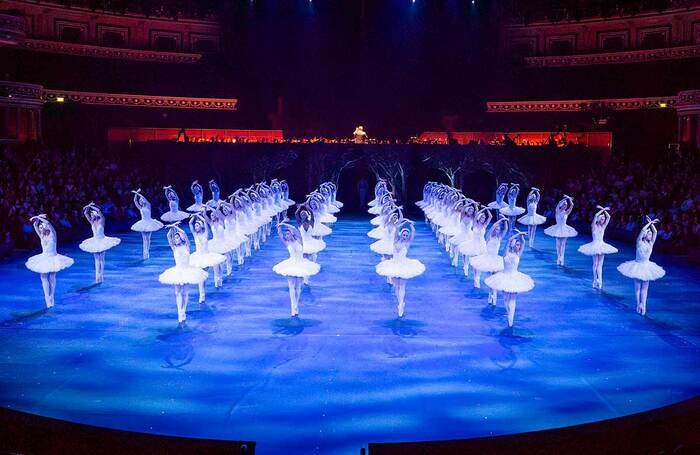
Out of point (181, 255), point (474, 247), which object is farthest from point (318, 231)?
point (181, 255)

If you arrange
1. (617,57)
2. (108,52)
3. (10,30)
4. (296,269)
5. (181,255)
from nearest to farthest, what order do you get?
1. (181,255)
2. (296,269)
3. (10,30)
4. (617,57)
5. (108,52)

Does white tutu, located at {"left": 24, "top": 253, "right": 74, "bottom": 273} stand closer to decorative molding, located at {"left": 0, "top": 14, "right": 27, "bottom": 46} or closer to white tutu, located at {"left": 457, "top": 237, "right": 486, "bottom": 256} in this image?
white tutu, located at {"left": 457, "top": 237, "right": 486, "bottom": 256}

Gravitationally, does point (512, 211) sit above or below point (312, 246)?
above

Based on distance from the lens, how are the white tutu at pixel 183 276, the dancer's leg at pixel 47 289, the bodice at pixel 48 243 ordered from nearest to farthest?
the white tutu at pixel 183 276
the bodice at pixel 48 243
the dancer's leg at pixel 47 289

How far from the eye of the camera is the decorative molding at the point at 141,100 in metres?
27.3

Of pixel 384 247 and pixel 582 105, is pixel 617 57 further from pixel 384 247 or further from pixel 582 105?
pixel 384 247

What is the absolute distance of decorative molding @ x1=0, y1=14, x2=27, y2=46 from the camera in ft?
71.2

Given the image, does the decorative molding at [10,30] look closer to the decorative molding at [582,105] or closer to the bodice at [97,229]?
the bodice at [97,229]

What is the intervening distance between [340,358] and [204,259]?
12.4 feet

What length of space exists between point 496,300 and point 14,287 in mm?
8478

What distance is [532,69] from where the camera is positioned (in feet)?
102

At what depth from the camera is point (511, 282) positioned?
9.17 metres

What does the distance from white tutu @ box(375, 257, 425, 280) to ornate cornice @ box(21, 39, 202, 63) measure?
72.7 ft

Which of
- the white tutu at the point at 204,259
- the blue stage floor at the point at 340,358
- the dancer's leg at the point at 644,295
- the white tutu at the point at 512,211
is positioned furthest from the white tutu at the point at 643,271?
the white tutu at the point at 512,211
